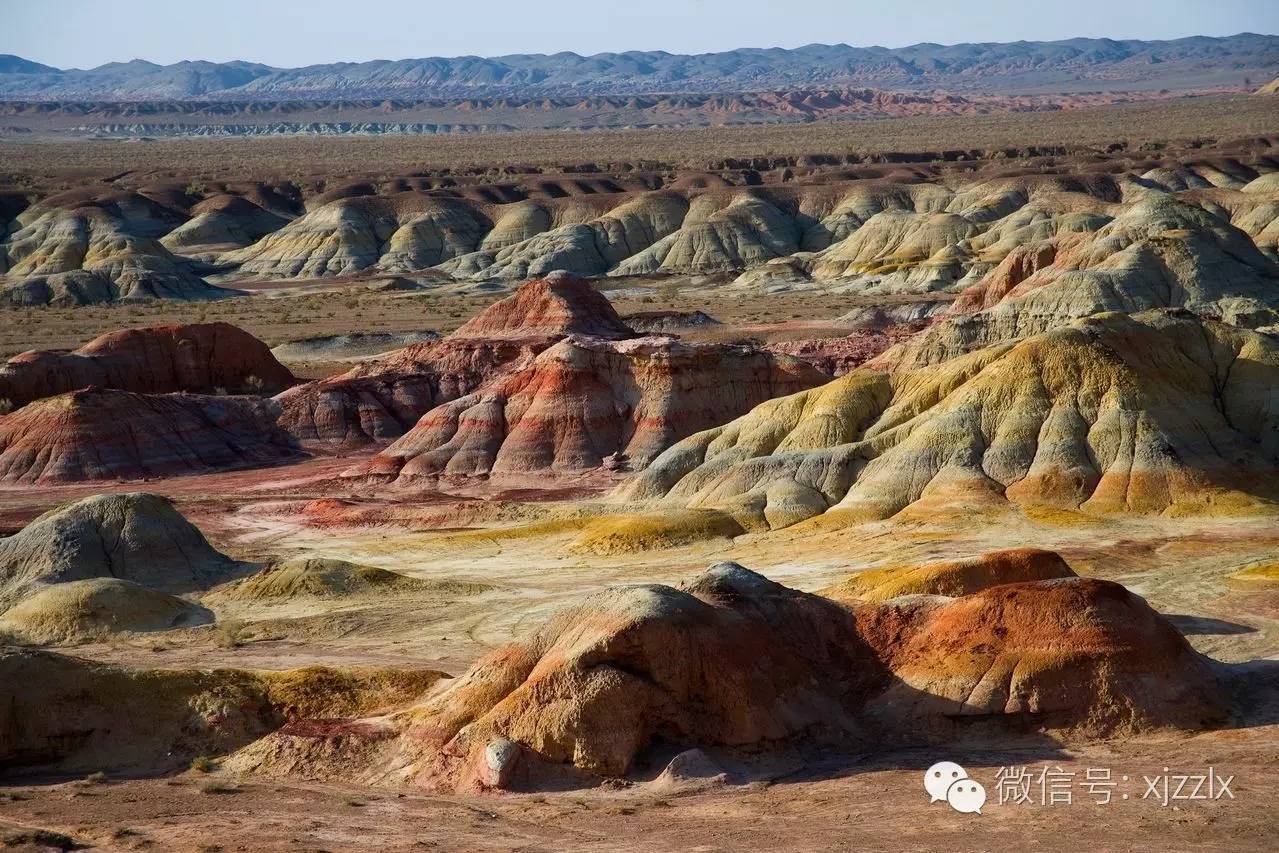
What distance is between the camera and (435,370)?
78875 mm

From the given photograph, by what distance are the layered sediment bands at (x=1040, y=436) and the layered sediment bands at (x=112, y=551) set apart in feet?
48.0

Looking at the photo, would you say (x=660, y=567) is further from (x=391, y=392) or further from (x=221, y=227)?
(x=221, y=227)

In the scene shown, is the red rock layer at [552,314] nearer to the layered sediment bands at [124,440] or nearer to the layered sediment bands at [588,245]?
the layered sediment bands at [124,440]

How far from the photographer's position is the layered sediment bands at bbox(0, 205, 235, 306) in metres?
125

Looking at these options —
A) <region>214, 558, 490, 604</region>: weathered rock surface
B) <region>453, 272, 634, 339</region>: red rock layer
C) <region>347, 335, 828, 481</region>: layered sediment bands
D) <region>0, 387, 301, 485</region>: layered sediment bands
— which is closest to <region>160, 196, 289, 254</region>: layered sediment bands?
<region>453, 272, 634, 339</region>: red rock layer

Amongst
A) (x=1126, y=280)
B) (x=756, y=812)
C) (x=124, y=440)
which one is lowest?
(x=124, y=440)

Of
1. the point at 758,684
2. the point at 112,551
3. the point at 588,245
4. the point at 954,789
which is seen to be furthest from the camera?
the point at 588,245

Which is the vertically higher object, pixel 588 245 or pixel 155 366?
pixel 588 245

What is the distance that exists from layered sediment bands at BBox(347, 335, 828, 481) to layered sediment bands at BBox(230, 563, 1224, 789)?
32885mm

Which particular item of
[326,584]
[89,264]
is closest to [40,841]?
[326,584]

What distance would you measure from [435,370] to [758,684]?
5078 centimetres

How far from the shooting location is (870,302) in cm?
11169

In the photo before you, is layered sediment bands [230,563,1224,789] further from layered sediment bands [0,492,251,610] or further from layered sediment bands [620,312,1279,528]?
layered sediment bands [620,312,1279,528]

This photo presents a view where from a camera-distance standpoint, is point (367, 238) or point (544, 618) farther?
point (367, 238)
